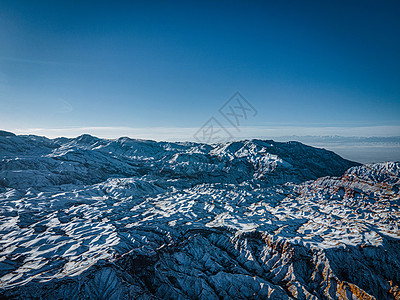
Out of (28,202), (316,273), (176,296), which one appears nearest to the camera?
(176,296)

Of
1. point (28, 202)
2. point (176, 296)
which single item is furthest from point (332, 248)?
point (28, 202)

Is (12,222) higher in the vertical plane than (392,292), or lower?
higher

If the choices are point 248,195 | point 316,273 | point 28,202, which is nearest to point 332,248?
point 316,273

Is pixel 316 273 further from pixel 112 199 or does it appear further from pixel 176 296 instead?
pixel 112 199

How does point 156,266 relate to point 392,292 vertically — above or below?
above

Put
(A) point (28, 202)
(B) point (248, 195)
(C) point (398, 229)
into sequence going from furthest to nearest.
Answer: (B) point (248, 195) → (A) point (28, 202) → (C) point (398, 229)

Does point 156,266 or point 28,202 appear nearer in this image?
point 156,266

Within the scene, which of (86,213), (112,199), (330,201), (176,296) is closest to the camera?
(176,296)

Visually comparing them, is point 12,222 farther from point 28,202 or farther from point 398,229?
point 398,229

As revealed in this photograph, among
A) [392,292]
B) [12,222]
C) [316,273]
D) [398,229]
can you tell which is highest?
[12,222]
